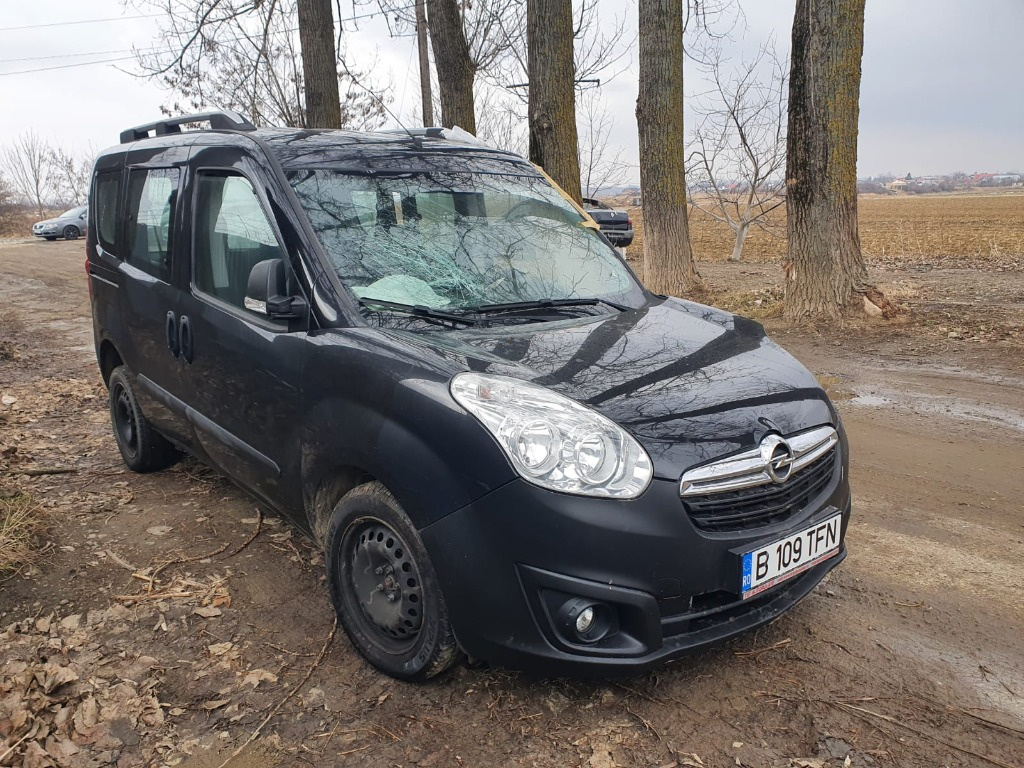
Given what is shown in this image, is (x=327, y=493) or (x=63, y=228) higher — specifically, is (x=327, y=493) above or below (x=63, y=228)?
below

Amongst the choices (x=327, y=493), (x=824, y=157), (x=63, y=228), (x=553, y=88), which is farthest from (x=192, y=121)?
(x=63, y=228)

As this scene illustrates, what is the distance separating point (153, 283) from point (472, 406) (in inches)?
98.8

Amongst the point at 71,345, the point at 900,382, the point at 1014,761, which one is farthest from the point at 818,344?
the point at 71,345

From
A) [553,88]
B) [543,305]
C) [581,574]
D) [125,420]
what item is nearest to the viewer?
[581,574]

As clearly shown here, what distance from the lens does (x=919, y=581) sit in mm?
3467

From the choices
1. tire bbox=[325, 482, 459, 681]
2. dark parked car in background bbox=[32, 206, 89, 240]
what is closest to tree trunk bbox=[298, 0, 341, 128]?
tire bbox=[325, 482, 459, 681]

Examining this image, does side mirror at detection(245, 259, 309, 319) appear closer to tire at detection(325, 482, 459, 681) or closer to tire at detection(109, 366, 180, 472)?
tire at detection(325, 482, 459, 681)

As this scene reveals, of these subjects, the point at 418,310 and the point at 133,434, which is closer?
the point at 418,310

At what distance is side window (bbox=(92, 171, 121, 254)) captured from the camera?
4902mm

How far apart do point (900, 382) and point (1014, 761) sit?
489 centimetres

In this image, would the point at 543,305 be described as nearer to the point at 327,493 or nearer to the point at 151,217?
the point at 327,493

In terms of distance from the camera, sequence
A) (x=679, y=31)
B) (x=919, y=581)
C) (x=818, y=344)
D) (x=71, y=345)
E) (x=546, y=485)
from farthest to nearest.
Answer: (x=679, y=31) < (x=71, y=345) < (x=818, y=344) < (x=919, y=581) < (x=546, y=485)

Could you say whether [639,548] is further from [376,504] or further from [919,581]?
[919,581]

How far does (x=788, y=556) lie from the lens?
2662 millimetres
